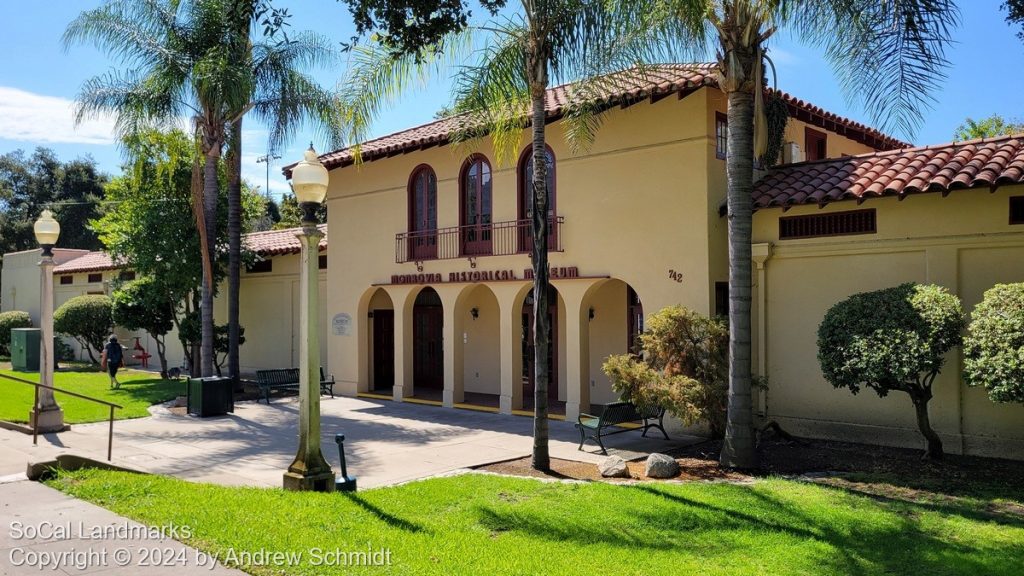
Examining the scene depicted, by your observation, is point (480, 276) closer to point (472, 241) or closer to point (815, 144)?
point (472, 241)

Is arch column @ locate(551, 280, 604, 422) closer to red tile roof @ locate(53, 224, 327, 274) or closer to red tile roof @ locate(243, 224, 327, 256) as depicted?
red tile roof @ locate(53, 224, 327, 274)

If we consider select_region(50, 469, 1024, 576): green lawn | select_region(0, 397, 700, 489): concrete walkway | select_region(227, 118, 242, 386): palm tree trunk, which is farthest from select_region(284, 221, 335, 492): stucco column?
select_region(227, 118, 242, 386): palm tree trunk

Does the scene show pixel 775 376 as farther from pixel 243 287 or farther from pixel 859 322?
pixel 243 287

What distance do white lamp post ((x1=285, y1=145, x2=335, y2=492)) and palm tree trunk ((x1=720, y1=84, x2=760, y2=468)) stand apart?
5679mm

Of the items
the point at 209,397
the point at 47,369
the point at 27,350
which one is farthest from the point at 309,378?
the point at 27,350

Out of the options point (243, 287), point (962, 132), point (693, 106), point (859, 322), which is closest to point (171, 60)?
point (243, 287)

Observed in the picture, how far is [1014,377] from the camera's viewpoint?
8828 mm

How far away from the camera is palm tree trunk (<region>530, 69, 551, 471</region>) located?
423 inches

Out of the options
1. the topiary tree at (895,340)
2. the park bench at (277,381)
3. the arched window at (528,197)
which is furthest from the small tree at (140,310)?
the topiary tree at (895,340)

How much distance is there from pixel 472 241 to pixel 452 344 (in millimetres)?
2493

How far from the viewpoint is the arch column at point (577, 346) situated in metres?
15.1

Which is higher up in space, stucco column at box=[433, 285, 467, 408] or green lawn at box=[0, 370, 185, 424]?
stucco column at box=[433, 285, 467, 408]

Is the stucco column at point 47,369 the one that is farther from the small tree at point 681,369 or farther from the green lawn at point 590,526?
the small tree at point 681,369

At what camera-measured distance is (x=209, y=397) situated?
645 inches
